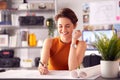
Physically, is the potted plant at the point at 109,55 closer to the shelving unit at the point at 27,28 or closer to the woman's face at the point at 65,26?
the woman's face at the point at 65,26

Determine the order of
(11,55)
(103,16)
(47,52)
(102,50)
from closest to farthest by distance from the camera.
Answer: (102,50)
(47,52)
(103,16)
(11,55)

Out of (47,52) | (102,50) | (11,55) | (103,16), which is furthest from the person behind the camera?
(11,55)

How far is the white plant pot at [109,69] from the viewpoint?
1229 millimetres

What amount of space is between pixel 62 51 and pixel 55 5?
7.15ft

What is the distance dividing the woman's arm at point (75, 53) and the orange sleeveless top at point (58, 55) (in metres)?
0.09

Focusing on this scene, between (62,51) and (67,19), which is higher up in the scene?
(67,19)

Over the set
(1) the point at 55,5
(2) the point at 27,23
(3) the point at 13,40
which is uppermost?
(1) the point at 55,5

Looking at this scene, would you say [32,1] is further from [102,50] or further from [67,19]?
[102,50]

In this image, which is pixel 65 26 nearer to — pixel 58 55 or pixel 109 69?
pixel 58 55

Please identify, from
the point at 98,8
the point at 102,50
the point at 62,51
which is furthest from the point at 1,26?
the point at 102,50

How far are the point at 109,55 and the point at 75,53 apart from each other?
77 centimetres

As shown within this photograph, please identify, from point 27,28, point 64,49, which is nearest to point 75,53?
point 64,49

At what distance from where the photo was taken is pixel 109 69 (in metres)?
1.24

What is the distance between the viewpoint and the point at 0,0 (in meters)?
4.40
